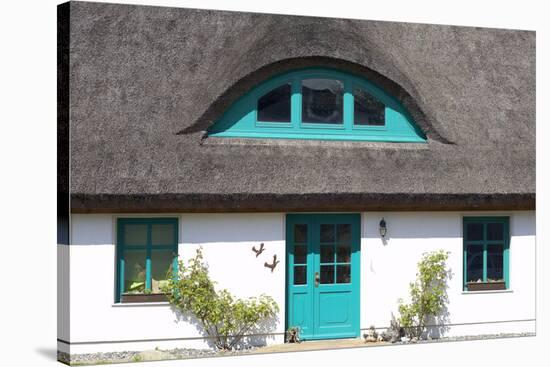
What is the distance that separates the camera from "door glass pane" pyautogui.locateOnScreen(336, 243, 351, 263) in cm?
1490

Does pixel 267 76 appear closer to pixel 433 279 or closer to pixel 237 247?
pixel 237 247

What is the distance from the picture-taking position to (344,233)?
48.9 feet

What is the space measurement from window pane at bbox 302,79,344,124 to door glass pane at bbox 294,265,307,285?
2.41m

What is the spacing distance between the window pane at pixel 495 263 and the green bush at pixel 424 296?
3.20 feet

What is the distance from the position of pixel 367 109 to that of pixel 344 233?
211 centimetres

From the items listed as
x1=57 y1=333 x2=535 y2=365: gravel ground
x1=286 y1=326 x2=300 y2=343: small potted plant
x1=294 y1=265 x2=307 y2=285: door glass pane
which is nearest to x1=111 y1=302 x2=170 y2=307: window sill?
x1=57 y1=333 x2=535 y2=365: gravel ground

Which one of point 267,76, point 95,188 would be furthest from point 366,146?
point 95,188

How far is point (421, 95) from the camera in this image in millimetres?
15156

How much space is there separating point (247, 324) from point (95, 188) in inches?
126

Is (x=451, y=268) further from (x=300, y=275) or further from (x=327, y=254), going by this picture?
(x=300, y=275)

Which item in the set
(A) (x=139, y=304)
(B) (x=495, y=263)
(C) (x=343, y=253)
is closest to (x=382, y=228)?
(C) (x=343, y=253)

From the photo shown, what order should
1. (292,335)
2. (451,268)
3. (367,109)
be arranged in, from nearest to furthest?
1. (292,335)
2. (367,109)
3. (451,268)

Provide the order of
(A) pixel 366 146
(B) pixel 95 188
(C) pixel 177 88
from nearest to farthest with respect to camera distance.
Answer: (B) pixel 95 188 < (C) pixel 177 88 < (A) pixel 366 146

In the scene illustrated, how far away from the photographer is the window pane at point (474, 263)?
616 inches
